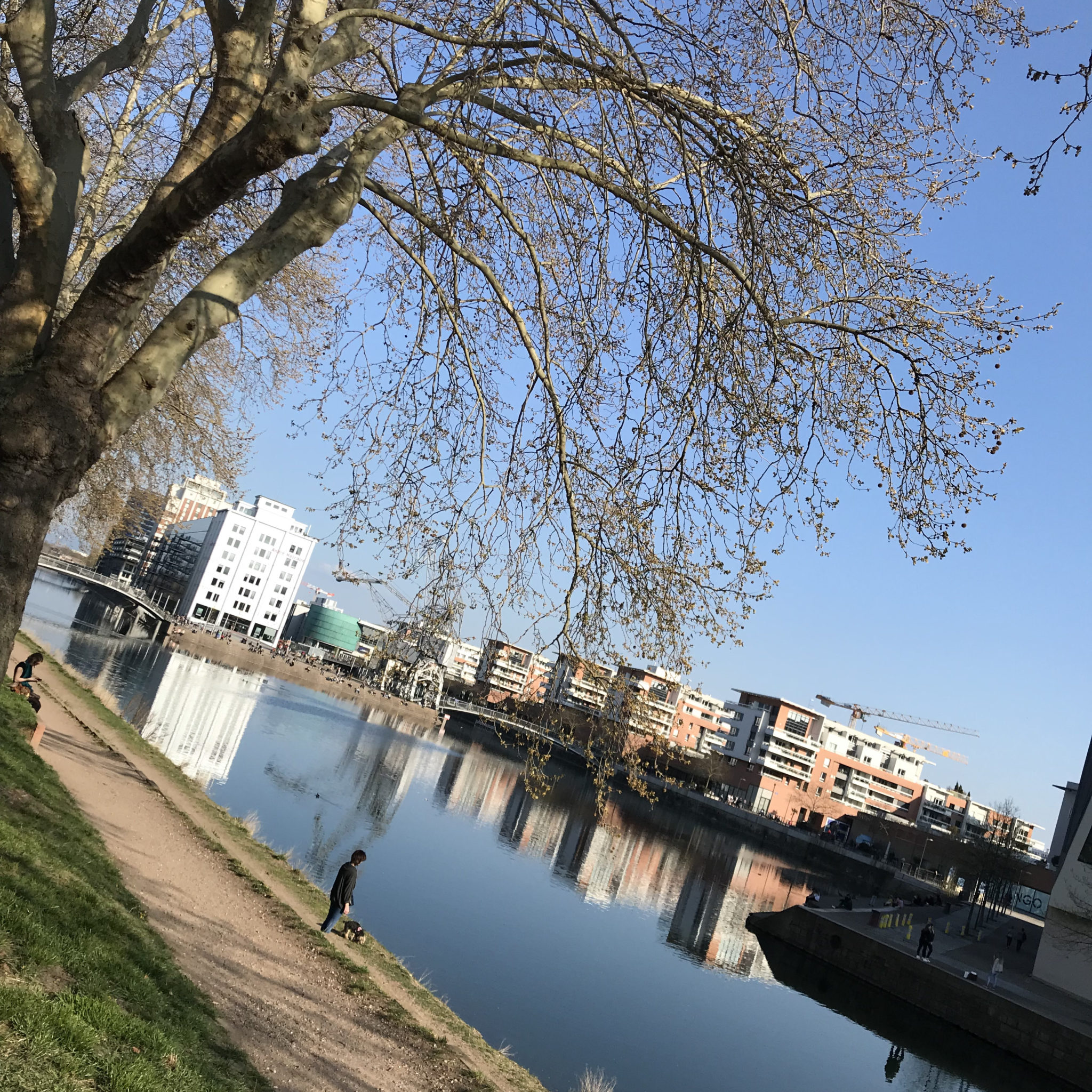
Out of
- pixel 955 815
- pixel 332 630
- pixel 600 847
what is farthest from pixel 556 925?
pixel 332 630

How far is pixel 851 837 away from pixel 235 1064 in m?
102

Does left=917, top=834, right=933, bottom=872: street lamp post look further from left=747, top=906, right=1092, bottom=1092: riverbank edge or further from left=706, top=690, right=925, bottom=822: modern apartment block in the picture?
left=747, top=906, right=1092, bottom=1092: riverbank edge

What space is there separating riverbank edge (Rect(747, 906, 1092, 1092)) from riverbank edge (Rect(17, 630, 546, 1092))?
18.8 metres

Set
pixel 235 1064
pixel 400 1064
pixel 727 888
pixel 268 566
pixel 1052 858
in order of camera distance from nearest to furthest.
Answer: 1. pixel 235 1064
2. pixel 400 1064
3. pixel 727 888
4. pixel 1052 858
5. pixel 268 566

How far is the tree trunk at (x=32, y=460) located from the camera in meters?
4.23

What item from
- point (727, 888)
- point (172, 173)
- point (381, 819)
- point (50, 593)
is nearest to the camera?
point (172, 173)

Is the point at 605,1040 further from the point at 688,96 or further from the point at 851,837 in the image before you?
the point at 851,837

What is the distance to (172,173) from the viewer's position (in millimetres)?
5504

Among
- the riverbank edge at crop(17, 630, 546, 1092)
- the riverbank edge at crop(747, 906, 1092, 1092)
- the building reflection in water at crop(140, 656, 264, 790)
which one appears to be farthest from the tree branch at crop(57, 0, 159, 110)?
the riverbank edge at crop(747, 906, 1092, 1092)

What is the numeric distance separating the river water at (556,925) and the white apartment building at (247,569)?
7867 centimetres

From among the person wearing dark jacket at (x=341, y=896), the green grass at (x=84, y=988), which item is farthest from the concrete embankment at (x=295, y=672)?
the green grass at (x=84, y=988)

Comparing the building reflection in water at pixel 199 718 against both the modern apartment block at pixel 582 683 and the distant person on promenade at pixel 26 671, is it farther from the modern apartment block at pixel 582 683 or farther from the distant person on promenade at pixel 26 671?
the modern apartment block at pixel 582 683

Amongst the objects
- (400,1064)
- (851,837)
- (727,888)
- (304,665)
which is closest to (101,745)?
(400,1064)

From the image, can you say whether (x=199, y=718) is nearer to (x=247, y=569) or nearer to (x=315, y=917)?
(x=315, y=917)
